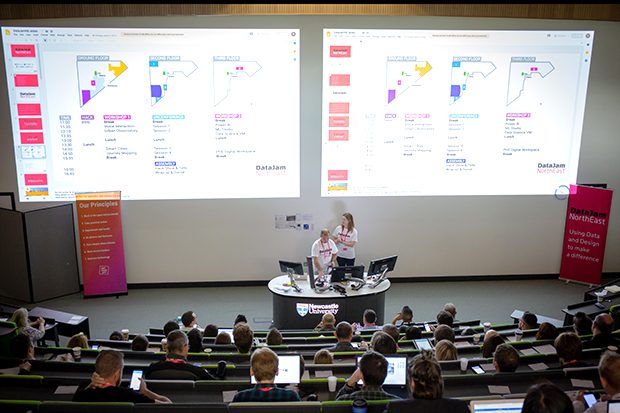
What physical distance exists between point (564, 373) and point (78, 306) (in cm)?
680

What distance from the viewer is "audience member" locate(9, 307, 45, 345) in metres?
5.46

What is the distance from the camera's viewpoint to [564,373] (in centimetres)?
416

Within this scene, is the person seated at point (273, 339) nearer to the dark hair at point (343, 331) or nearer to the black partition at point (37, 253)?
the dark hair at point (343, 331)

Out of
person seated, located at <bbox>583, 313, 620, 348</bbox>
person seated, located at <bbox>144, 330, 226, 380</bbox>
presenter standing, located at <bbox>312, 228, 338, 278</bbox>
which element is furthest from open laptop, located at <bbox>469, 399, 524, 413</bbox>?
presenter standing, located at <bbox>312, 228, 338, 278</bbox>

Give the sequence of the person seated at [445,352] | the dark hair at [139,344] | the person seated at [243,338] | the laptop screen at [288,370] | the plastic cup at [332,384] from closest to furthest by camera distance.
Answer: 1. the plastic cup at [332,384]
2. the laptop screen at [288,370]
3. the person seated at [445,352]
4. the person seated at [243,338]
5. the dark hair at [139,344]

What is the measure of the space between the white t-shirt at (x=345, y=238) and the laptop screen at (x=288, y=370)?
4.16 metres

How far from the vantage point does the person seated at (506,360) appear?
4172 millimetres

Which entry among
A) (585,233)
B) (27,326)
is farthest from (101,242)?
(585,233)

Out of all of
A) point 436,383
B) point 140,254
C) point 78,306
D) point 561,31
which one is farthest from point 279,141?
point 436,383

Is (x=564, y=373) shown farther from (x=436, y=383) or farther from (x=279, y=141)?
(x=279, y=141)

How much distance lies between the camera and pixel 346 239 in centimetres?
825

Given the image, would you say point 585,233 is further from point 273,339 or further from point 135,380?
point 135,380

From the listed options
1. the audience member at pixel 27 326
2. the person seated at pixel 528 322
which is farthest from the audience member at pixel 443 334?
the audience member at pixel 27 326

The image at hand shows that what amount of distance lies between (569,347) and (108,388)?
3.42 m
